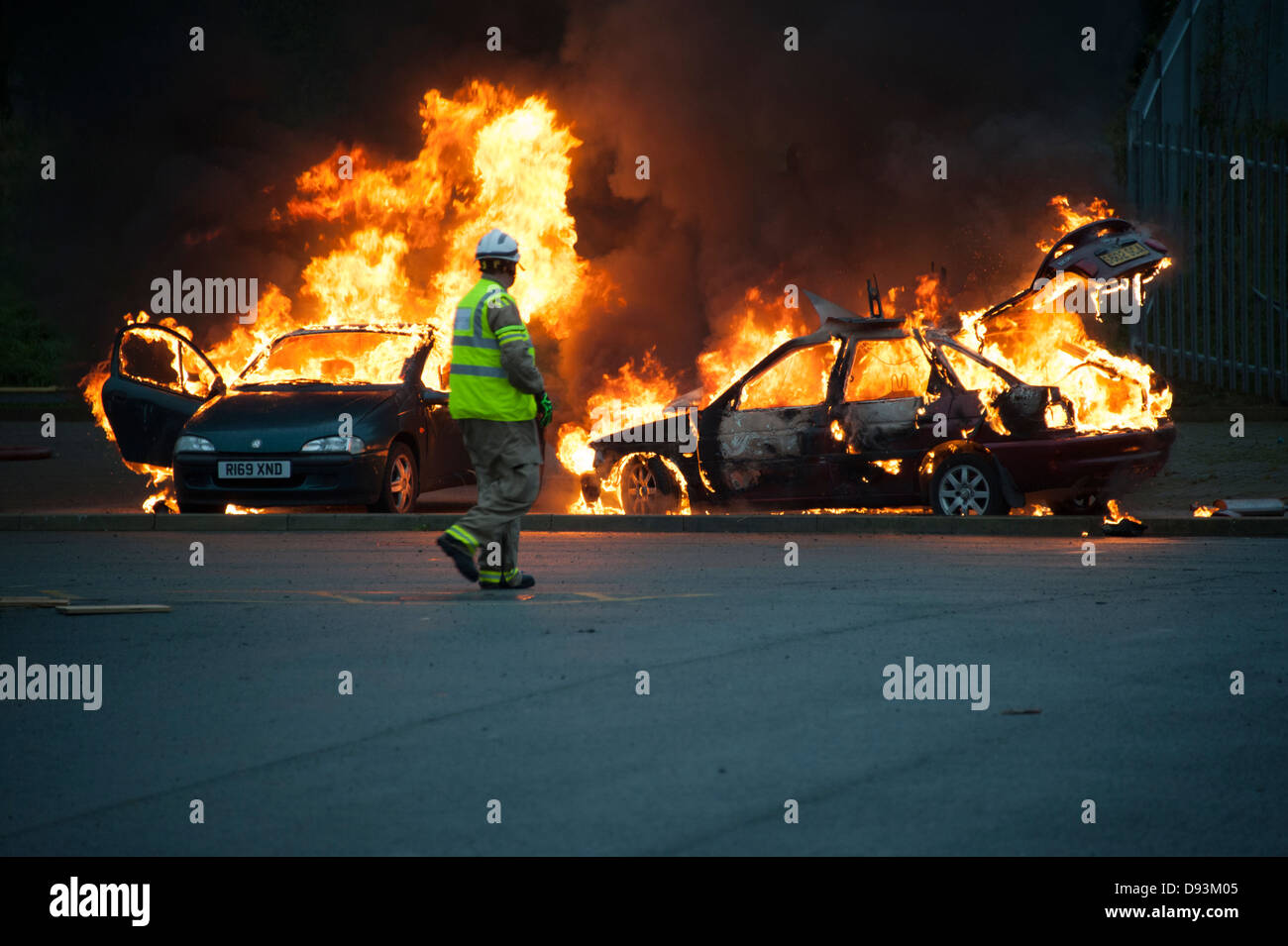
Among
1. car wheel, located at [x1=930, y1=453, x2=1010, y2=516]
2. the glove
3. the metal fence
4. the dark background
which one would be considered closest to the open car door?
the dark background

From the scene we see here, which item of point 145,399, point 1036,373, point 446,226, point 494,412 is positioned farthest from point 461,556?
point 446,226

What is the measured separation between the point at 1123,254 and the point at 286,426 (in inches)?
269

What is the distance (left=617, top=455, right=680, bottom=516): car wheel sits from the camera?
43.7ft

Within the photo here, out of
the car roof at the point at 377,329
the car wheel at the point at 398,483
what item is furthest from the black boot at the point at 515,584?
the car roof at the point at 377,329

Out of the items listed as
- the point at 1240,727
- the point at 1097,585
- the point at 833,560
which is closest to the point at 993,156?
the point at 833,560

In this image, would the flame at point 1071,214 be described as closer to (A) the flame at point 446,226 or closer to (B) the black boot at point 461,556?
(A) the flame at point 446,226

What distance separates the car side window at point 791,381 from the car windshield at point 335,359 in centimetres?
314

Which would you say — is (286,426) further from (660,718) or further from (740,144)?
(660,718)

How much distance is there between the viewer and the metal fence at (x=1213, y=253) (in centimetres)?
1692

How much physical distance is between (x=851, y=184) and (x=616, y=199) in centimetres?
247

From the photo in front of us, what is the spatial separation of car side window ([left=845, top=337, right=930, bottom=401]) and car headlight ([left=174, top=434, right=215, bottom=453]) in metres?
5.09

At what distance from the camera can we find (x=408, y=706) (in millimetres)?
6000

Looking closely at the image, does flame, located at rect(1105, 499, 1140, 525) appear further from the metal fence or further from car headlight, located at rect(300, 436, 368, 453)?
car headlight, located at rect(300, 436, 368, 453)
